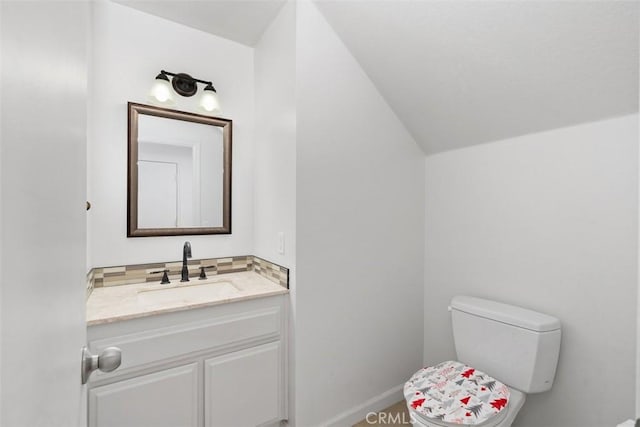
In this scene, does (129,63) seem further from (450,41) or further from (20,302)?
(20,302)

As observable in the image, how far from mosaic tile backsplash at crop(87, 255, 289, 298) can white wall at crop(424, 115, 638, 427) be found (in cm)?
119

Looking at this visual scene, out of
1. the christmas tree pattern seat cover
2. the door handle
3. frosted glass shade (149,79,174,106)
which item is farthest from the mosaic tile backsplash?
the door handle

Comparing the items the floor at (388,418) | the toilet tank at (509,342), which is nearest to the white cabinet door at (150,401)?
the floor at (388,418)

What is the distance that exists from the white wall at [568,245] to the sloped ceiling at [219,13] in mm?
1474

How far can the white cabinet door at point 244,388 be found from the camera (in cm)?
145

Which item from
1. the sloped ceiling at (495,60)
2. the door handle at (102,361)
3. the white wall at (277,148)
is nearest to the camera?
the door handle at (102,361)

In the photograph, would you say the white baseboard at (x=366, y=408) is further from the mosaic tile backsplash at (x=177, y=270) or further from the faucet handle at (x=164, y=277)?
the faucet handle at (x=164, y=277)

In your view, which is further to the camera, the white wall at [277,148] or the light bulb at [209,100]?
the light bulb at [209,100]

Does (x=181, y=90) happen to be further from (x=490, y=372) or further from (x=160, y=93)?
(x=490, y=372)

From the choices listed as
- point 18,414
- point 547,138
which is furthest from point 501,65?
point 18,414

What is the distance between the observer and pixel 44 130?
0.39 m

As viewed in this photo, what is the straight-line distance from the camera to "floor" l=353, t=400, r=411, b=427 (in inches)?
71.1

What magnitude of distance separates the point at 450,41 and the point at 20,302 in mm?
1710

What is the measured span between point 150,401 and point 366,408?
1211 millimetres
